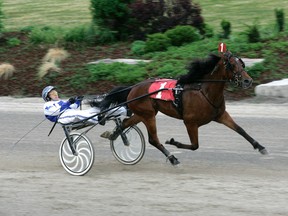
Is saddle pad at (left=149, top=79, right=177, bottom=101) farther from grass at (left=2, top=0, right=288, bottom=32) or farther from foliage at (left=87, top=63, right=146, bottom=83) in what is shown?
grass at (left=2, top=0, right=288, bottom=32)

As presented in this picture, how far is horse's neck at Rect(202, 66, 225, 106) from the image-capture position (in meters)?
8.83

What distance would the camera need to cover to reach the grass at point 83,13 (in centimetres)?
2402

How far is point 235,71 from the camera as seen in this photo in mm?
8672

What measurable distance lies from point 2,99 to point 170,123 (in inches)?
185

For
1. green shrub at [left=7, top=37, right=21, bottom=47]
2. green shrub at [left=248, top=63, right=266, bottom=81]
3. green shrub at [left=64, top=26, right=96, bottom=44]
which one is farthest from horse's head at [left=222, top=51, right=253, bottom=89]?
green shrub at [left=7, top=37, right=21, bottom=47]

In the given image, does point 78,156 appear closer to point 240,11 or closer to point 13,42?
point 13,42

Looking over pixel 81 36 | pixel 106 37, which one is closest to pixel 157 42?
pixel 106 37

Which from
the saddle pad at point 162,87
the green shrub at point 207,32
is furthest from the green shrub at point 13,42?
the saddle pad at point 162,87

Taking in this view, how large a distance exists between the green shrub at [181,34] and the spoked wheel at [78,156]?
914 centimetres

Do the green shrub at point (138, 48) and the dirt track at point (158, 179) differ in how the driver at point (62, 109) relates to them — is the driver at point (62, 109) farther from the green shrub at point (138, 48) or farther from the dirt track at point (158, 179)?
the green shrub at point (138, 48)

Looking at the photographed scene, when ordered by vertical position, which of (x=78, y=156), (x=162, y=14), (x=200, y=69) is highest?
(x=200, y=69)

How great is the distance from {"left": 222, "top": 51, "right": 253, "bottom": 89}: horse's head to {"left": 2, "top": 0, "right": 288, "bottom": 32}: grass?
13.5 m

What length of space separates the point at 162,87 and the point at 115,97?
78 centimetres

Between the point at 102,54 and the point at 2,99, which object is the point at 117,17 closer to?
the point at 102,54
